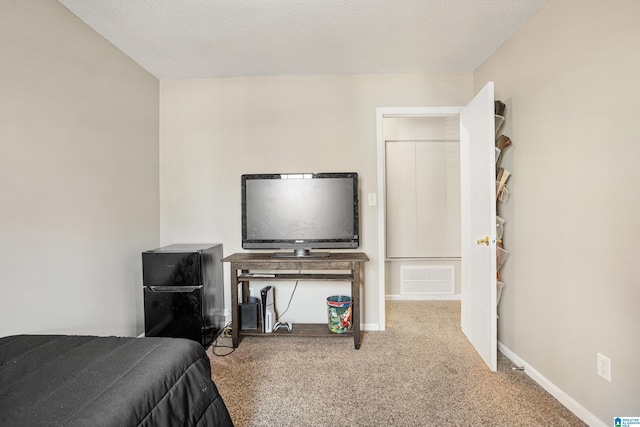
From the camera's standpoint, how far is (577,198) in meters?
1.58

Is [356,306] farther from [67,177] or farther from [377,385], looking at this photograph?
[67,177]

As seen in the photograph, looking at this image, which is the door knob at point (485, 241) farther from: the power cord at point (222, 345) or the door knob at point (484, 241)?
the power cord at point (222, 345)

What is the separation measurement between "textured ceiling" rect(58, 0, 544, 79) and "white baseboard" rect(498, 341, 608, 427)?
2431mm

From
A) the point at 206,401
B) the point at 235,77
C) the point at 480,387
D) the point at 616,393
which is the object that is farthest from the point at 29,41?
the point at 616,393

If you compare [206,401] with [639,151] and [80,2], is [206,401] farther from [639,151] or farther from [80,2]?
[80,2]

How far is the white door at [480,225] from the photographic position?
1.96 metres

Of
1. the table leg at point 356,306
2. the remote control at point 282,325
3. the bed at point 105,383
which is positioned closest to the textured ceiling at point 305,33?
the table leg at point 356,306

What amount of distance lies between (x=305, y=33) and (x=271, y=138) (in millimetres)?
988

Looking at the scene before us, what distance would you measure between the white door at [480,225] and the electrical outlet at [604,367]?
1.77 feet

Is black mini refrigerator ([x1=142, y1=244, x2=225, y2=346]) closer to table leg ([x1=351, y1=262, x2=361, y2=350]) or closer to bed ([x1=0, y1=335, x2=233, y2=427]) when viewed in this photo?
bed ([x1=0, y1=335, x2=233, y2=427])

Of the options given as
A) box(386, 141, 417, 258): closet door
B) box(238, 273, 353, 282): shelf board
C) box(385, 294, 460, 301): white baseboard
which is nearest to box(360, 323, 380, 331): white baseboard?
box(238, 273, 353, 282): shelf board

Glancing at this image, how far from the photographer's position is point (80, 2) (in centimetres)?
177

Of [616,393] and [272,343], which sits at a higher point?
[616,393]

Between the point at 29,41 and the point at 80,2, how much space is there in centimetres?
42
